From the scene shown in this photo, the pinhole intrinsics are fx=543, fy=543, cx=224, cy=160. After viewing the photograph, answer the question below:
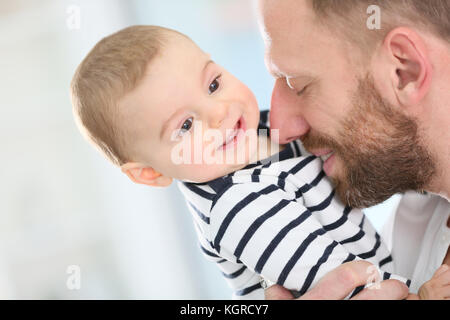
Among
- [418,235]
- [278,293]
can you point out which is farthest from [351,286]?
[418,235]

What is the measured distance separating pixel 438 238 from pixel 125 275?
1672 mm

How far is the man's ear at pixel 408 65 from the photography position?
102cm

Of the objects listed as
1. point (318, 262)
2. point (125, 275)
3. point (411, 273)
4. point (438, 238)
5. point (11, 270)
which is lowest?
point (125, 275)

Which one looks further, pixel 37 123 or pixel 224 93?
pixel 37 123

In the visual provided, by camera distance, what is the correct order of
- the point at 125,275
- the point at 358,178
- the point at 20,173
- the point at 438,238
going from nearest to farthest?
the point at 358,178
the point at 438,238
the point at 20,173
the point at 125,275

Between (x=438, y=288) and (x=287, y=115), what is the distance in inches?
17.7

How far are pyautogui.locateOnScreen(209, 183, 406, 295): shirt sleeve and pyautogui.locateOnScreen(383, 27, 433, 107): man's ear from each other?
308 millimetres

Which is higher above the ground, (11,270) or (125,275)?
(11,270)

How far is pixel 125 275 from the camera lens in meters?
2.61

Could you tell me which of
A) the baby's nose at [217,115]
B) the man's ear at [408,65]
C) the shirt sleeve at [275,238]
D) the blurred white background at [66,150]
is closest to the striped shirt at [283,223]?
the shirt sleeve at [275,238]

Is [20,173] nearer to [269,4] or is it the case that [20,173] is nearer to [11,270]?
[11,270]

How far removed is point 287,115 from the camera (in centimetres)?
116
